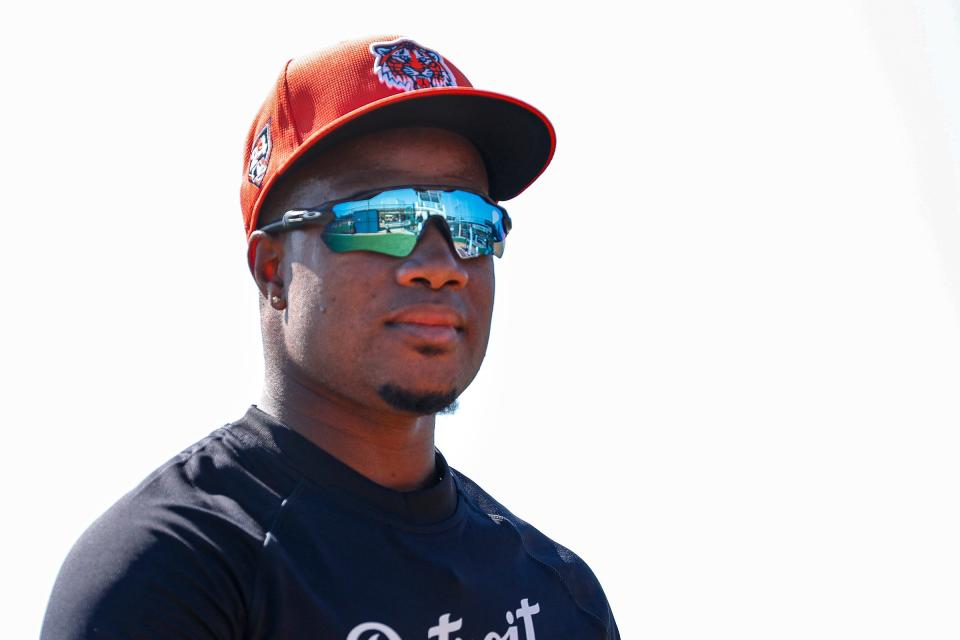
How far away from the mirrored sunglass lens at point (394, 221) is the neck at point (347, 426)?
15.7 inches

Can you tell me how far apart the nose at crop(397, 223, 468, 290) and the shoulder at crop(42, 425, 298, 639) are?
0.62m

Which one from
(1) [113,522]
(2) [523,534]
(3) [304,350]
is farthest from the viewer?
(2) [523,534]

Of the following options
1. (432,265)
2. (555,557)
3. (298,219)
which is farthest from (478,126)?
(555,557)

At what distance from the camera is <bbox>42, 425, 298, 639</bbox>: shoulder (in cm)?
200

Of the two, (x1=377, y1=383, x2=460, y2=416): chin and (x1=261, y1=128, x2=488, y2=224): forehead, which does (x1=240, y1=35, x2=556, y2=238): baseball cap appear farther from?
(x1=377, y1=383, x2=460, y2=416): chin

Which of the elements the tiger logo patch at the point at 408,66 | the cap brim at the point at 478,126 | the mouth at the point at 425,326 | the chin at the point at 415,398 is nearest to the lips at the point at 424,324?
the mouth at the point at 425,326

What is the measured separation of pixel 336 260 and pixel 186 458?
597 mm

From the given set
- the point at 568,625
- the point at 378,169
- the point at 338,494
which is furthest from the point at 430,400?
the point at 568,625

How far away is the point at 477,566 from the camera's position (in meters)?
2.63

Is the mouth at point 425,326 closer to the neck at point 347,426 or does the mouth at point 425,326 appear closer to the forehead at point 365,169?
the neck at point 347,426

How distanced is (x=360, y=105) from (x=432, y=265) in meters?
0.44

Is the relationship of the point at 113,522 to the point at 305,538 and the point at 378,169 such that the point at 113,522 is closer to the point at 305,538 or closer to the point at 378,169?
the point at 305,538

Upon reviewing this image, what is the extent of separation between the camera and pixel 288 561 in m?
2.20

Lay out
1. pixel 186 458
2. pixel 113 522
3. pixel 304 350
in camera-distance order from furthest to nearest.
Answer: pixel 304 350 < pixel 186 458 < pixel 113 522
